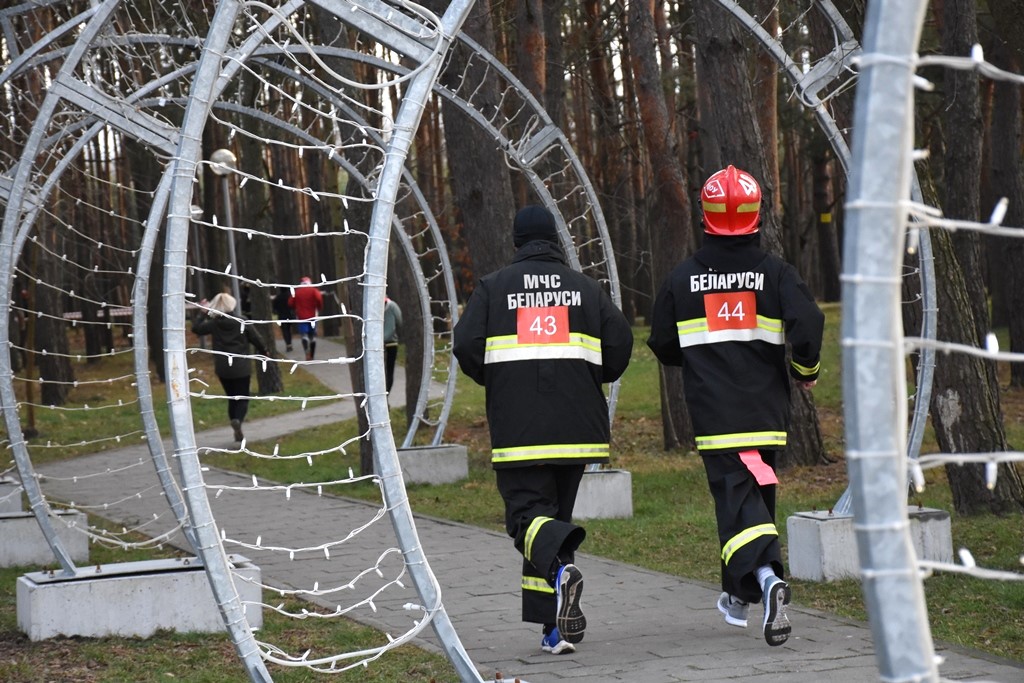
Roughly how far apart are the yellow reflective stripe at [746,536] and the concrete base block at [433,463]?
689cm

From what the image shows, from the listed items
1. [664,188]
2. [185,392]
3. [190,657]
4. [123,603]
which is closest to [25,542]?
[123,603]

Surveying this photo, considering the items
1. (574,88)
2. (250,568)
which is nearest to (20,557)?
(250,568)

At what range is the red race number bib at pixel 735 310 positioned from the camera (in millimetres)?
5770

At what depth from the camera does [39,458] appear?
17.2 meters

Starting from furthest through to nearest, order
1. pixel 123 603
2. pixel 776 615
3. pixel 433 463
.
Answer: pixel 433 463 → pixel 123 603 → pixel 776 615

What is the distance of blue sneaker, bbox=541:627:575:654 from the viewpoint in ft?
18.8

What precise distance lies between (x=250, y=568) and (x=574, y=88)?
24412mm

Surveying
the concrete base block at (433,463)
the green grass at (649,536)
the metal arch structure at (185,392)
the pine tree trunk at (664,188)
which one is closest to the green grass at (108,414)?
the green grass at (649,536)

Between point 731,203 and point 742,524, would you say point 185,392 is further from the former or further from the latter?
point 731,203

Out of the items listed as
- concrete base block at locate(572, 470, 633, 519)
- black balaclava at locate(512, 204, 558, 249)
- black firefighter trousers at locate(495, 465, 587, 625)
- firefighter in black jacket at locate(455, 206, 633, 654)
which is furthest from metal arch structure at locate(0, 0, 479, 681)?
concrete base block at locate(572, 470, 633, 519)

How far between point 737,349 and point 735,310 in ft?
0.54

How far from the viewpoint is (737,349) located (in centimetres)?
577

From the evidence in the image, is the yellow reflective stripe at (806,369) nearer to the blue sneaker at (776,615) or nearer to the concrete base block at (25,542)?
the blue sneaker at (776,615)

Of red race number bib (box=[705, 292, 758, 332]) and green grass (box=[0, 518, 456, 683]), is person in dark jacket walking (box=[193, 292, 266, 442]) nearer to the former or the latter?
green grass (box=[0, 518, 456, 683])
